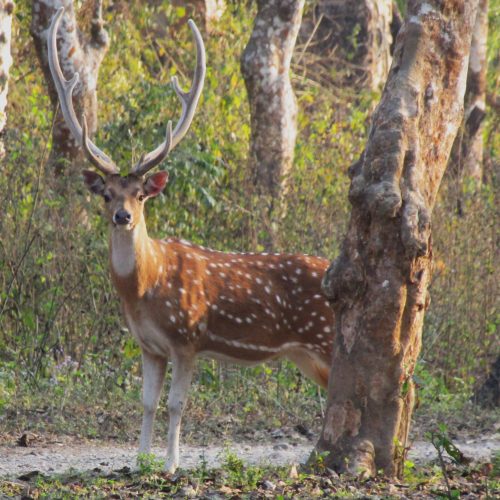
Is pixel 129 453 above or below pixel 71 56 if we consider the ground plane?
below

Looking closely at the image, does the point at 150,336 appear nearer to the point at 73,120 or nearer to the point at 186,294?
the point at 186,294

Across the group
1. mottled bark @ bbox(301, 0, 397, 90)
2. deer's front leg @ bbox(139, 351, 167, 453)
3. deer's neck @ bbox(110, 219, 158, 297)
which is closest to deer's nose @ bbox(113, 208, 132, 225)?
deer's neck @ bbox(110, 219, 158, 297)

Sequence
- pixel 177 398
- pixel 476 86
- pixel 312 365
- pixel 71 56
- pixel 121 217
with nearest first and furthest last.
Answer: pixel 121 217 < pixel 177 398 < pixel 312 365 < pixel 71 56 < pixel 476 86

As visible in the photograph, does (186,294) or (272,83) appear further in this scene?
(272,83)

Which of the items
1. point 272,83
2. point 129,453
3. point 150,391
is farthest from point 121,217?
point 272,83

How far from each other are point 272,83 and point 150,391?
288 inches

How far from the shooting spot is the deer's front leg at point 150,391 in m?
8.58

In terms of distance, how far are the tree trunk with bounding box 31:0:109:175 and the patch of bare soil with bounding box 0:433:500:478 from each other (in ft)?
14.6

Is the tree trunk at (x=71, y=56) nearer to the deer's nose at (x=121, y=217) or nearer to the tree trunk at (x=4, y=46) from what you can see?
the tree trunk at (x=4, y=46)

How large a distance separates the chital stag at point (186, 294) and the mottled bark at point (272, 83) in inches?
220

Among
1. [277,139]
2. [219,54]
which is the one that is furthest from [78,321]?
[219,54]

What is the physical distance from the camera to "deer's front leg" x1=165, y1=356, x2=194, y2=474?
8.37m

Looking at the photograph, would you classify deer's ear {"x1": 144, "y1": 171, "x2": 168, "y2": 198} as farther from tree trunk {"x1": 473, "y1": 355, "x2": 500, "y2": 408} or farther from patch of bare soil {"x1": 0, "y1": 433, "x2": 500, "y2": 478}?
tree trunk {"x1": 473, "y1": 355, "x2": 500, "y2": 408}

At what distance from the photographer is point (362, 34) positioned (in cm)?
2388
